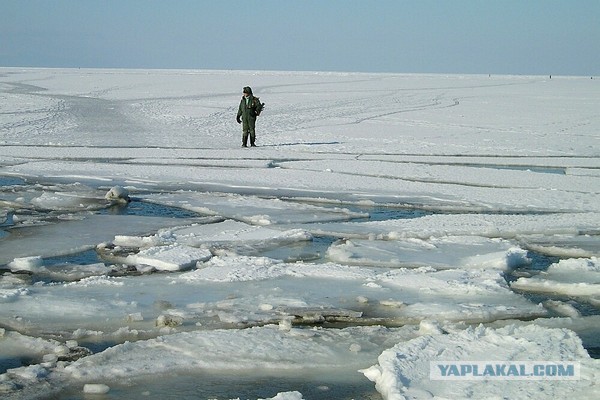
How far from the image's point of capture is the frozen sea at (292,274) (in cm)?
309

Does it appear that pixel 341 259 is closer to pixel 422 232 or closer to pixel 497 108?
pixel 422 232

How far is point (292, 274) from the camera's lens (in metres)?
4.59

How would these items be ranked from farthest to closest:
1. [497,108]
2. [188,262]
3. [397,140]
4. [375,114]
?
[497,108] → [375,114] → [397,140] → [188,262]

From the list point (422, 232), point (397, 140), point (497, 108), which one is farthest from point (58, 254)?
point (497, 108)

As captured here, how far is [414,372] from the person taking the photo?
3.03 m

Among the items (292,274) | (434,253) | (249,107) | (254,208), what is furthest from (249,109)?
(292,274)

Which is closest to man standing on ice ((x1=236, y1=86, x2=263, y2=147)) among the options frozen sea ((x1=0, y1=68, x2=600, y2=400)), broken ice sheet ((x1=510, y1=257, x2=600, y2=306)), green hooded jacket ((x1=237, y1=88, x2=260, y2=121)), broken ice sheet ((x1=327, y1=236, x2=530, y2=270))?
green hooded jacket ((x1=237, y1=88, x2=260, y2=121))

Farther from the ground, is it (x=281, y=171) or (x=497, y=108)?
(x=497, y=108)

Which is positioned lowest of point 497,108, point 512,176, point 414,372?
point 414,372

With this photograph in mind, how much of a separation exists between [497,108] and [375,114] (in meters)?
5.40

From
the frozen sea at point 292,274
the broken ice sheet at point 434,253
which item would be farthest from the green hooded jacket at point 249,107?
the broken ice sheet at point 434,253

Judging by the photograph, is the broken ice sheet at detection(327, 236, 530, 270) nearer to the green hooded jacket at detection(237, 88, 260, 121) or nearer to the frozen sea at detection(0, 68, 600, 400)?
the frozen sea at detection(0, 68, 600, 400)

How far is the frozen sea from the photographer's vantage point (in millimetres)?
3088

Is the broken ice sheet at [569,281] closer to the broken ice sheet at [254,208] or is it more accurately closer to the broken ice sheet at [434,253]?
the broken ice sheet at [434,253]
